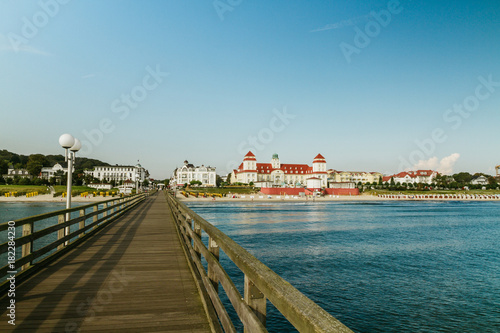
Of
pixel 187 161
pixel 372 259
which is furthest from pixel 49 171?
pixel 372 259

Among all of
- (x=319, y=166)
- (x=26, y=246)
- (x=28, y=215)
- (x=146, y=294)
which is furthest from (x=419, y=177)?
(x=26, y=246)

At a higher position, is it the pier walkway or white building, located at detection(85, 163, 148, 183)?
white building, located at detection(85, 163, 148, 183)

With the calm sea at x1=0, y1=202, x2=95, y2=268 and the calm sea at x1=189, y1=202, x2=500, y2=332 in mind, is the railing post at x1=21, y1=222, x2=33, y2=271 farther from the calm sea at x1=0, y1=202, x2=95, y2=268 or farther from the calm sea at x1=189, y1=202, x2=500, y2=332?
the calm sea at x1=0, y1=202, x2=95, y2=268

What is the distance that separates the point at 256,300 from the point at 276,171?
497 feet

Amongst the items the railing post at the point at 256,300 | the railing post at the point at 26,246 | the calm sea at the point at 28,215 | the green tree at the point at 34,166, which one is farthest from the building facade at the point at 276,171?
the railing post at the point at 256,300

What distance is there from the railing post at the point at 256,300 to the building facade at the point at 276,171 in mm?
138010

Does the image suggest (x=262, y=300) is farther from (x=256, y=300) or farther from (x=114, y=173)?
(x=114, y=173)

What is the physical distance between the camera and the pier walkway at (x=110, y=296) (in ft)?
12.3

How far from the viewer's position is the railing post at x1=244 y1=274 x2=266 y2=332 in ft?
7.41

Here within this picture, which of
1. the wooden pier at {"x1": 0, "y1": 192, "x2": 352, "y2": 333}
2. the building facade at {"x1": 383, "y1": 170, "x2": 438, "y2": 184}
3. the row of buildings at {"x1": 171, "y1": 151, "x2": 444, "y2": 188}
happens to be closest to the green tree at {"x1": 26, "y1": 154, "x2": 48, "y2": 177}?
the row of buildings at {"x1": 171, "y1": 151, "x2": 444, "y2": 188}

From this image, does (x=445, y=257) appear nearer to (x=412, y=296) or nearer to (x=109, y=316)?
(x=412, y=296)

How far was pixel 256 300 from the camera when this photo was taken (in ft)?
7.57

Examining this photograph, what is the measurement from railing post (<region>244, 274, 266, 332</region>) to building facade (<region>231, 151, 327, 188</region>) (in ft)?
453

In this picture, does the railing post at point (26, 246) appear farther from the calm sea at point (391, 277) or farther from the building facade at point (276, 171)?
the building facade at point (276, 171)
